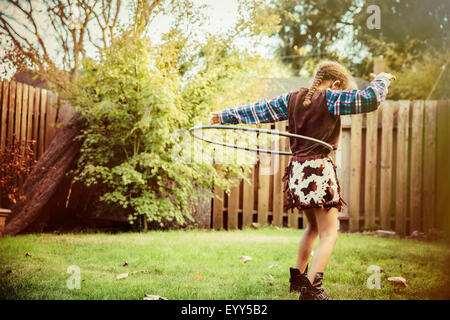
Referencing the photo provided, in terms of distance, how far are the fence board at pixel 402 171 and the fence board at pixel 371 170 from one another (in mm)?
284

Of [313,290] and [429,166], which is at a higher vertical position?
[429,166]

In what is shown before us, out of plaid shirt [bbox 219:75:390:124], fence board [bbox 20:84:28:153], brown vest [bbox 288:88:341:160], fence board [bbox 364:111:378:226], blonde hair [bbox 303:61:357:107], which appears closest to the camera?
plaid shirt [bbox 219:75:390:124]

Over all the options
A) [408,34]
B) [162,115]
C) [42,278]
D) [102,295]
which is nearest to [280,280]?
[102,295]

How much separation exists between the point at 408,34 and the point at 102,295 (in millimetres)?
8388

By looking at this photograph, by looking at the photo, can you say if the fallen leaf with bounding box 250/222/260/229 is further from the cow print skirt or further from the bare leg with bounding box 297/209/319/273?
the cow print skirt

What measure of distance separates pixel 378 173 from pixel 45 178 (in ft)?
14.0

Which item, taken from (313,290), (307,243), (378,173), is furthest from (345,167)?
(313,290)

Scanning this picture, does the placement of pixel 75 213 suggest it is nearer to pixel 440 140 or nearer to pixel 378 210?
pixel 378 210

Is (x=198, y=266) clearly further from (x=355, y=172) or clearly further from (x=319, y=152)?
(x=355, y=172)

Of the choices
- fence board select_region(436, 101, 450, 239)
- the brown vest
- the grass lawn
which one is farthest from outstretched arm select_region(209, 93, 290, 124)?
fence board select_region(436, 101, 450, 239)

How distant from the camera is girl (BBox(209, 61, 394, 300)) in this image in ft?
6.92

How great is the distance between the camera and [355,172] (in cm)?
528

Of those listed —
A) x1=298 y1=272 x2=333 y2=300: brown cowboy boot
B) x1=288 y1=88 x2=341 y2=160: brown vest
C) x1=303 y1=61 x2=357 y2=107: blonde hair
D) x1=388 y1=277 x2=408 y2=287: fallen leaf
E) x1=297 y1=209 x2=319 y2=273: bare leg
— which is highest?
x1=303 y1=61 x2=357 y2=107: blonde hair

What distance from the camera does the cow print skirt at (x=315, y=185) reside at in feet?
7.11
